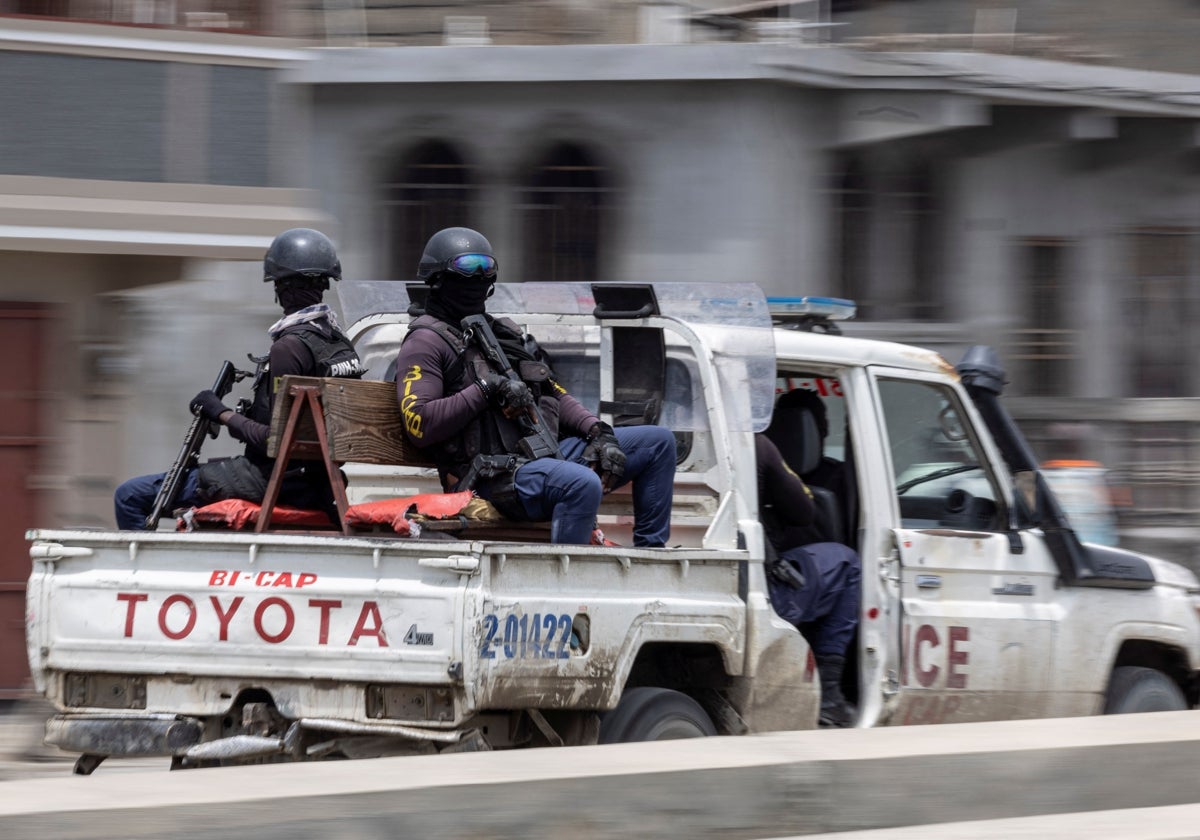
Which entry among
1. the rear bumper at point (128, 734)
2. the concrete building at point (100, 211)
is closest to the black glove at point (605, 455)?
the rear bumper at point (128, 734)

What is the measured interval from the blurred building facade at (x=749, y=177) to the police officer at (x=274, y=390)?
→ 442 cm

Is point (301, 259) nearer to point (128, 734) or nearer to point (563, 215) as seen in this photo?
point (128, 734)

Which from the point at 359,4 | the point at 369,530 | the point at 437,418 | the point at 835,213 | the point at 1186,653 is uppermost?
the point at 359,4

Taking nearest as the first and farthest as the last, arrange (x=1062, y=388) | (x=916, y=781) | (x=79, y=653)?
(x=916, y=781)
(x=79, y=653)
(x=1062, y=388)

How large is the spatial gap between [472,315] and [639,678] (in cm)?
133

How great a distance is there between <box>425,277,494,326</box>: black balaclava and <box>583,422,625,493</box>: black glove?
1.90ft

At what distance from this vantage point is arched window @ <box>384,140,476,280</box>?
43.9 feet

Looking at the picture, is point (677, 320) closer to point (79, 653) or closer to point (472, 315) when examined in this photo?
point (472, 315)

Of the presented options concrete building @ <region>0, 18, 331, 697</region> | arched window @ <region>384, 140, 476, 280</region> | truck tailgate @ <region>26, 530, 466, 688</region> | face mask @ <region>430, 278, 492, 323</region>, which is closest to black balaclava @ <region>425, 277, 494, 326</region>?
face mask @ <region>430, 278, 492, 323</region>

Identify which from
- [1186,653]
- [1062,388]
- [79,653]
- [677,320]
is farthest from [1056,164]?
[79,653]

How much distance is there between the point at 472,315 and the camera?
18.4 ft

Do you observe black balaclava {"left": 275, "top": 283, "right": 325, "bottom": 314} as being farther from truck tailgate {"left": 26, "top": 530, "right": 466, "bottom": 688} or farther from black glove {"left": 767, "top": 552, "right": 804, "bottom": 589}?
black glove {"left": 767, "top": 552, "right": 804, "bottom": 589}

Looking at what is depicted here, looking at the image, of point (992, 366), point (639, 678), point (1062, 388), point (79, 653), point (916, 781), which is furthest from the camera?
point (1062, 388)

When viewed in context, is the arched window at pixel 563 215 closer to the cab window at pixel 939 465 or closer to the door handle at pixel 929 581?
the cab window at pixel 939 465
